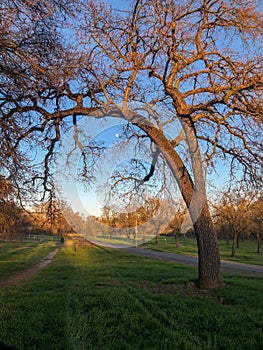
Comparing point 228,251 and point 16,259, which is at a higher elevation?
point 228,251

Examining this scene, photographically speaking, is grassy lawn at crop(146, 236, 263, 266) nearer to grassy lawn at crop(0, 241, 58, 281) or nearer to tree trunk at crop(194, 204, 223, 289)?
grassy lawn at crop(0, 241, 58, 281)

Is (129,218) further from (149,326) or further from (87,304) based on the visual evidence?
(149,326)

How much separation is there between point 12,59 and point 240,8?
6064 mm

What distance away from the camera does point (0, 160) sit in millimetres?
5164

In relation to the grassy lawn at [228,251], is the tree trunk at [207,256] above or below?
above

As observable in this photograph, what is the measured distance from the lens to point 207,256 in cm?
738

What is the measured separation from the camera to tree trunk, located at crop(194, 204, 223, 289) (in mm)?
7305

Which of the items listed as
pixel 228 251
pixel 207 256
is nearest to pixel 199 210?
pixel 207 256

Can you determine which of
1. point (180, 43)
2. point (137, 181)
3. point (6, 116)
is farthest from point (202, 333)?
point (180, 43)

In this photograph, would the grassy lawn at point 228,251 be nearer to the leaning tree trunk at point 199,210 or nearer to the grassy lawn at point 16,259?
the grassy lawn at point 16,259

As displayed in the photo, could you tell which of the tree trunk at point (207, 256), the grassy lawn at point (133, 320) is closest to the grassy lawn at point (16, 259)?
the grassy lawn at point (133, 320)

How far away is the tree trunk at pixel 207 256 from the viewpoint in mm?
7305

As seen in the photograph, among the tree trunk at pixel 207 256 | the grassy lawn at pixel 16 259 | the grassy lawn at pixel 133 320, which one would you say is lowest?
the grassy lawn at pixel 16 259

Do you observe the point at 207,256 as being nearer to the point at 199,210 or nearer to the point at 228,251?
the point at 199,210
